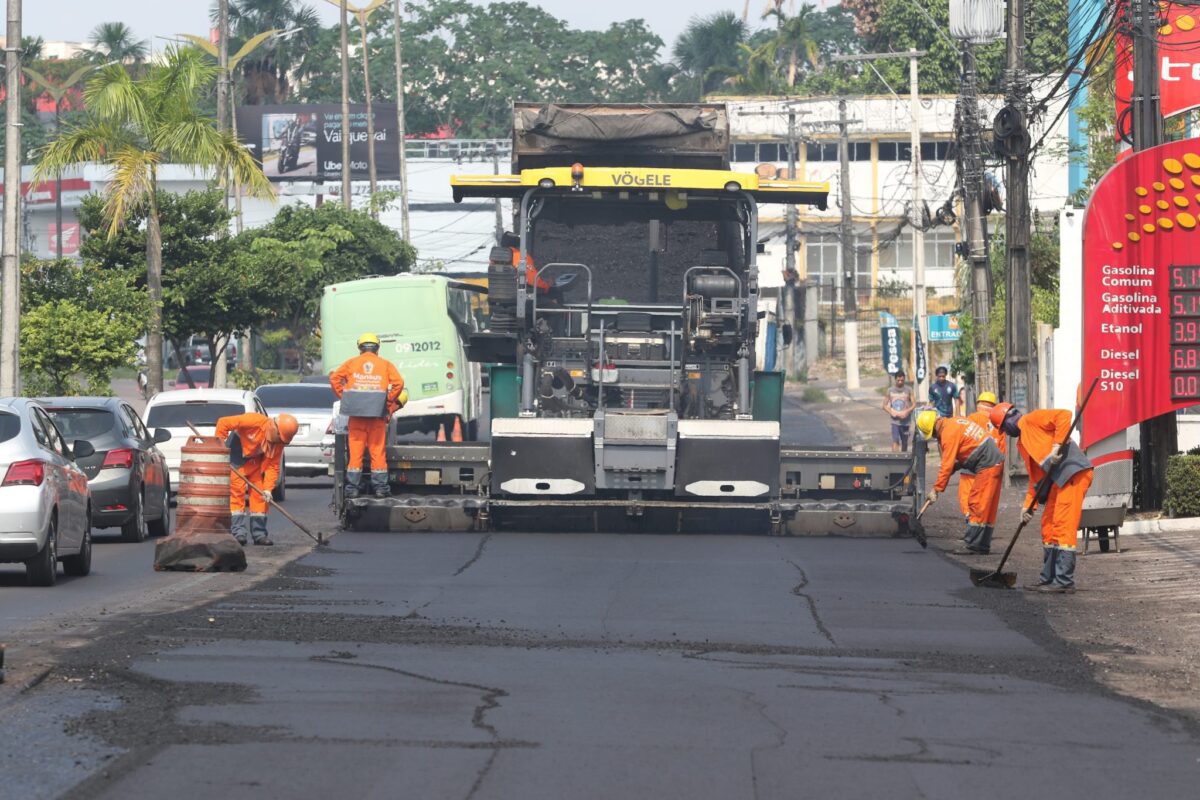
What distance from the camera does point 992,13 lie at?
27.8 meters

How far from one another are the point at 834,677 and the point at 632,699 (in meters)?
1.41

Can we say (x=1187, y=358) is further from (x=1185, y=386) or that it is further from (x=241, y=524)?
(x=241, y=524)

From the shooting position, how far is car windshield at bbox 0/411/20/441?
15.1 meters

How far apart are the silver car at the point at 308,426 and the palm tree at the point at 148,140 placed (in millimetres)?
3182

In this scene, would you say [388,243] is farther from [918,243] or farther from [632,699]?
[632,699]

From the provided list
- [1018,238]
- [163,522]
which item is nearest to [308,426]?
[163,522]

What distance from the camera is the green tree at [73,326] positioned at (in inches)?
1128

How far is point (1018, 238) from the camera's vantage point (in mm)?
24438

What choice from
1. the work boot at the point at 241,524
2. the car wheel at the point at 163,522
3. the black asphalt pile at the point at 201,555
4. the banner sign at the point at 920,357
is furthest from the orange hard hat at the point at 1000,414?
the banner sign at the point at 920,357

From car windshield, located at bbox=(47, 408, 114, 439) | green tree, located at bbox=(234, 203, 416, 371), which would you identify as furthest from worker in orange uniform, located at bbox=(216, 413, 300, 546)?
green tree, located at bbox=(234, 203, 416, 371)

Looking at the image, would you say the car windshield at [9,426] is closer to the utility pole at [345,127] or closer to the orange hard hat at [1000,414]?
the orange hard hat at [1000,414]

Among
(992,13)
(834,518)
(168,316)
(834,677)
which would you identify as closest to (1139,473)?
(834,518)

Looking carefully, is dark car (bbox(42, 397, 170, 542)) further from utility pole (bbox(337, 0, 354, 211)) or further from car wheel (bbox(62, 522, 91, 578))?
utility pole (bbox(337, 0, 354, 211))

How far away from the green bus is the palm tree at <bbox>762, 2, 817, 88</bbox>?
184ft
